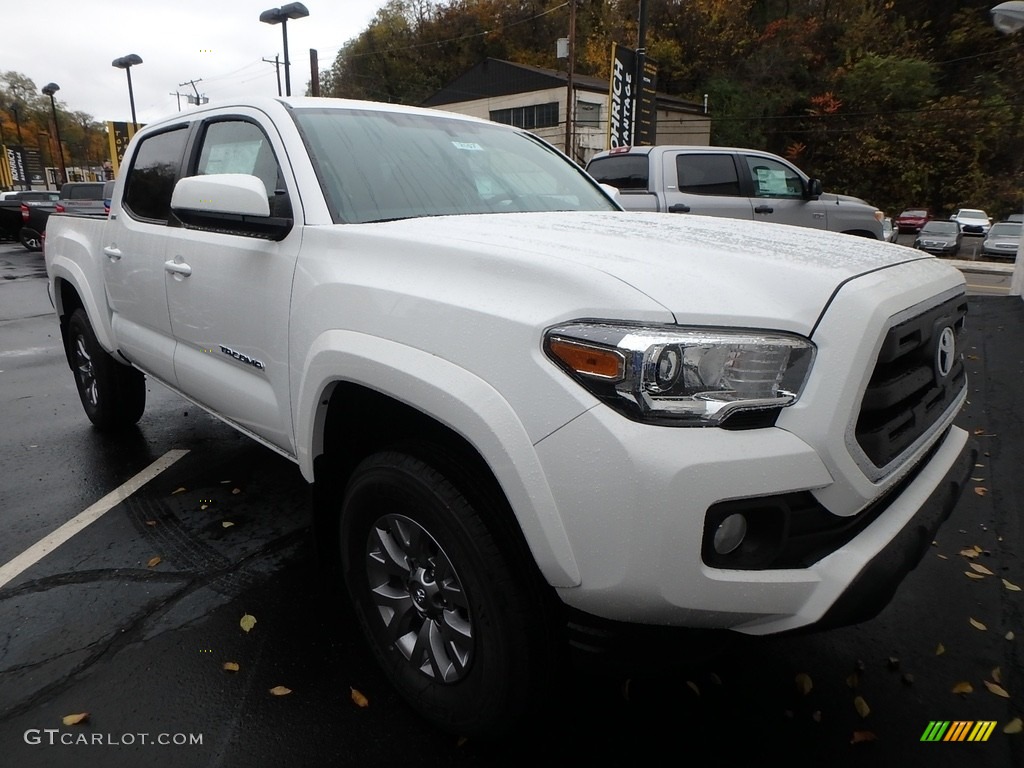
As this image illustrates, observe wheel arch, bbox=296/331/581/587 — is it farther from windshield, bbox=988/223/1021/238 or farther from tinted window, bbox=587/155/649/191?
windshield, bbox=988/223/1021/238

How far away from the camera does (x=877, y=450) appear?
1.65m

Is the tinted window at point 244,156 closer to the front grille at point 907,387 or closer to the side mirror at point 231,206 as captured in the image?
the side mirror at point 231,206

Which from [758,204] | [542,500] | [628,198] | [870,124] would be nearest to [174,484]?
[542,500]

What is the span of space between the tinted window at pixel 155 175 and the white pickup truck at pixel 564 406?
1039mm

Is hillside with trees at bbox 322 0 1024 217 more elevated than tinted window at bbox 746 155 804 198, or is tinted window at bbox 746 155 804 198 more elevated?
hillside with trees at bbox 322 0 1024 217

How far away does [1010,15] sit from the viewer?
8539 mm

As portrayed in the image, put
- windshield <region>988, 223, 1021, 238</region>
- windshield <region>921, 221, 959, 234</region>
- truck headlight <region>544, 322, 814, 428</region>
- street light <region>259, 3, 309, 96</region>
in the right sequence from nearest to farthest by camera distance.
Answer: truck headlight <region>544, 322, 814, 428</region>, street light <region>259, 3, 309, 96</region>, windshield <region>988, 223, 1021, 238</region>, windshield <region>921, 221, 959, 234</region>

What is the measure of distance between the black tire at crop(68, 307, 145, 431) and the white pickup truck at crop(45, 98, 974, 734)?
2.14 meters

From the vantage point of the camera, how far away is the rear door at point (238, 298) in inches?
94.0

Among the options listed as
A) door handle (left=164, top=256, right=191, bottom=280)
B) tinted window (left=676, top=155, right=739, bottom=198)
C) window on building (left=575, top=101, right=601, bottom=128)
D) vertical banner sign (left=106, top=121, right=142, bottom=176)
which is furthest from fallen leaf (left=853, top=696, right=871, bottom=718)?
window on building (left=575, top=101, right=601, bottom=128)

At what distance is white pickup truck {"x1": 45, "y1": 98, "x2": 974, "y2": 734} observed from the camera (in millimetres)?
1462

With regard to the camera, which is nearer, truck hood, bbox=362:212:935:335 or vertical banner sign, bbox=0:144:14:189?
truck hood, bbox=362:212:935:335

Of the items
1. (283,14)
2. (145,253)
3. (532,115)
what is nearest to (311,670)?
(145,253)

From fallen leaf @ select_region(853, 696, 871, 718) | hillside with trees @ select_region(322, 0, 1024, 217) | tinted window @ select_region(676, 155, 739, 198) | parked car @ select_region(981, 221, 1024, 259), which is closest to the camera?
fallen leaf @ select_region(853, 696, 871, 718)
